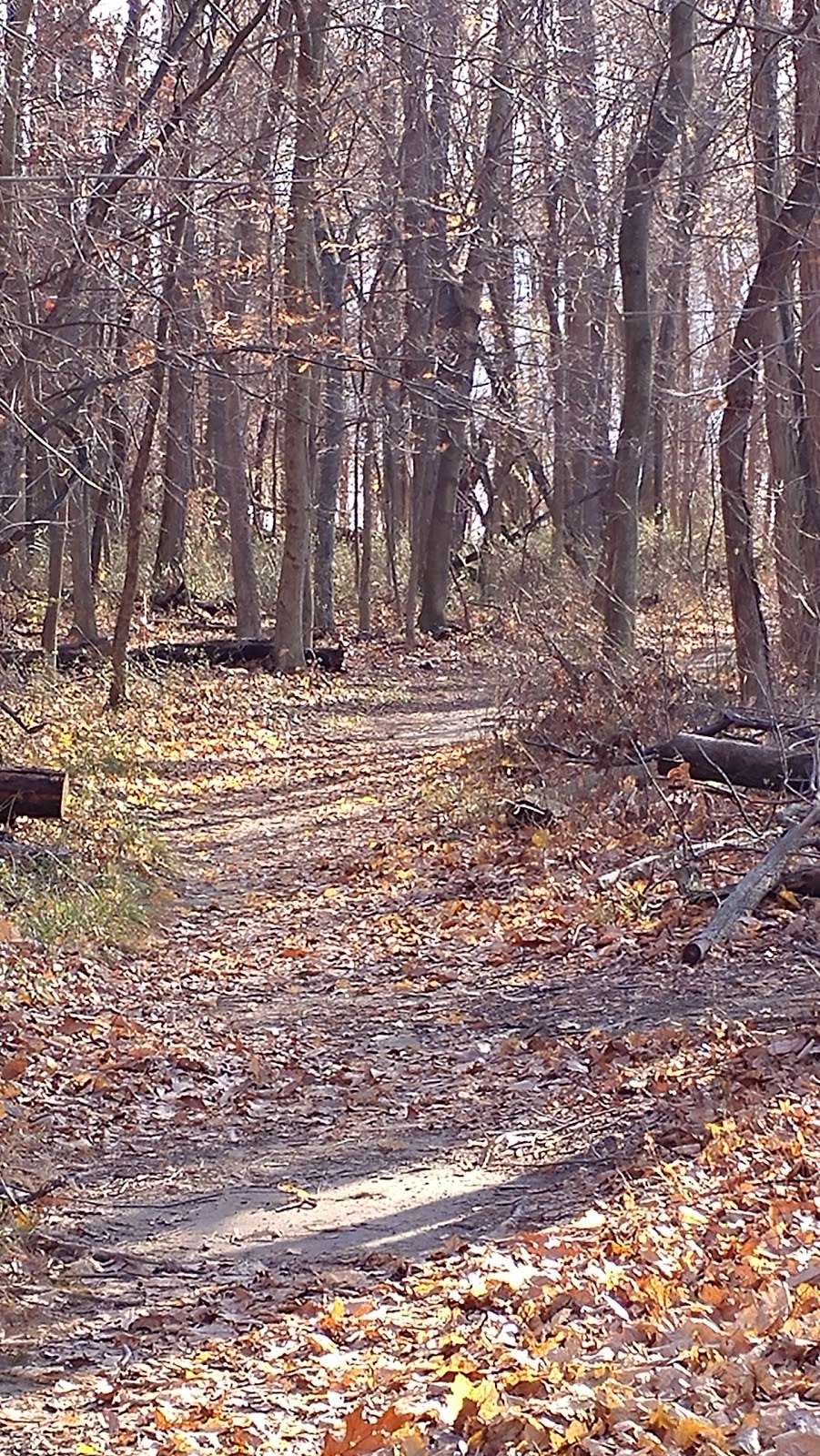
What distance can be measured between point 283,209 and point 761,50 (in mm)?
4651

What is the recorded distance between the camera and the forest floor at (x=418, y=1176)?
15.3 feet

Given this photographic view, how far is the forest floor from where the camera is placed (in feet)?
15.3

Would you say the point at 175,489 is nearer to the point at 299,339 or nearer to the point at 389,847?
the point at 299,339

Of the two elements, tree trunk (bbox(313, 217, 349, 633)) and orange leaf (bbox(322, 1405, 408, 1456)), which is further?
tree trunk (bbox(313, 217, 349, 633))

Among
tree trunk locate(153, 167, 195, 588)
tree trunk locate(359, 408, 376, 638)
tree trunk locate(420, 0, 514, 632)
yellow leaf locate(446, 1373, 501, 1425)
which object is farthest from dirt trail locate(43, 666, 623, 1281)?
tree trunk locate(359, 408, 376, 638)

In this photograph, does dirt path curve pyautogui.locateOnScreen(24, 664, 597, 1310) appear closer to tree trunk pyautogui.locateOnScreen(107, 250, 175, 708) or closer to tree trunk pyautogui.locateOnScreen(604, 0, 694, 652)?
tree trunk pyautogui.locateOnScreen(604, 0, 694, 652)

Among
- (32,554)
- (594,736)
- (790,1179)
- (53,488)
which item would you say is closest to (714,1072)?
(790,1179)

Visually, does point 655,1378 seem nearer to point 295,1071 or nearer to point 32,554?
point 295,1071

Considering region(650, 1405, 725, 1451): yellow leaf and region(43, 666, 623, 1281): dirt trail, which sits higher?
region(650, 1405, 725, 1451): yellow leaf

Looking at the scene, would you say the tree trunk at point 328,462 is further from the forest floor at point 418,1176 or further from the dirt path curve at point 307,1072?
the forest floor at point 418,1176

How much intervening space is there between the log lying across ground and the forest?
8 centimetres

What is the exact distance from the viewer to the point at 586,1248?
5.82 meters

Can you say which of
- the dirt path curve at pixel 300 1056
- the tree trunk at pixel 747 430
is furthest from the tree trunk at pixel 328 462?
the dirt path curve at pixel 300 1056

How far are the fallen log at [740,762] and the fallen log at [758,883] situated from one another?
68 cm
